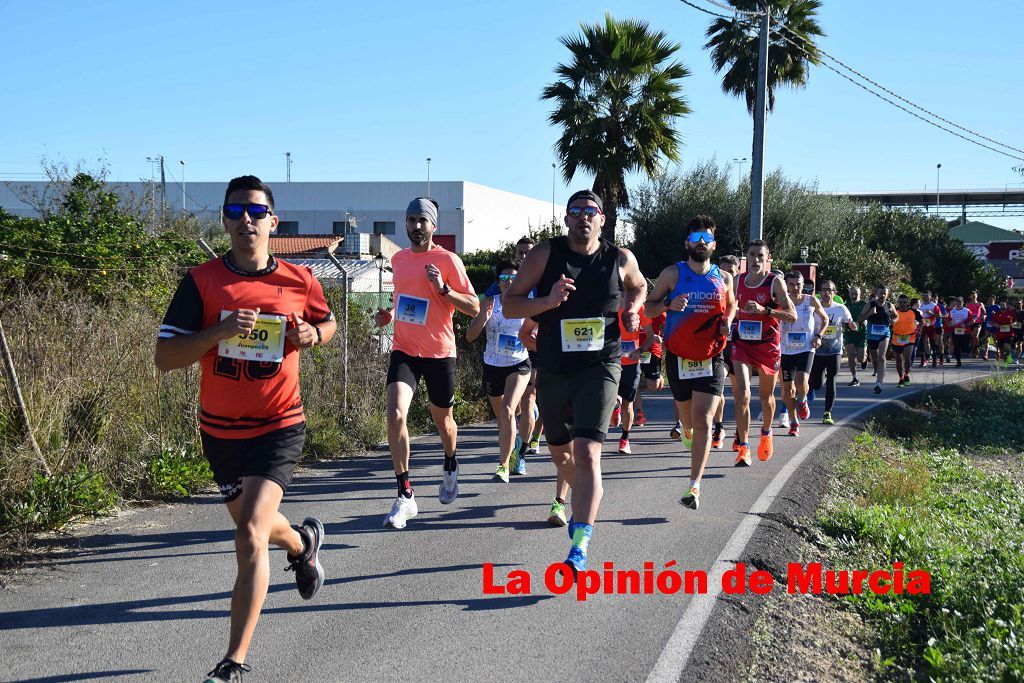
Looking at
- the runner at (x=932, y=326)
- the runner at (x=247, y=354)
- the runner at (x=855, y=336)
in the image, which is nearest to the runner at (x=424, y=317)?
the runner at (x=247, y=354)

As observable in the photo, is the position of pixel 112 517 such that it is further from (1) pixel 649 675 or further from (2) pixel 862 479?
(2) pixel 862 479

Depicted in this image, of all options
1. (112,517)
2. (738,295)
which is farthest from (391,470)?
(738,295)

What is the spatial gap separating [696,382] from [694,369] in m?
0.10

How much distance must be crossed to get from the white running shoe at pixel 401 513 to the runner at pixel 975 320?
25399 millimetres

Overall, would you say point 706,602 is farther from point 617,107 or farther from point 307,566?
point 617,107

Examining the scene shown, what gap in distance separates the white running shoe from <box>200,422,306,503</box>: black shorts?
2.60m

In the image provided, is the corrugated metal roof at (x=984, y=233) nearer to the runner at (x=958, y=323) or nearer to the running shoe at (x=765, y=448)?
the runner at (x=958, y=323)

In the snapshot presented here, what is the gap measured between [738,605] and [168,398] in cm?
539

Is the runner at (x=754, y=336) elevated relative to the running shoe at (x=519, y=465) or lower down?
elevated

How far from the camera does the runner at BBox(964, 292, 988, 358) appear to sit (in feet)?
93.9

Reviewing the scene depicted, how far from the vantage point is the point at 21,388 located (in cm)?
714

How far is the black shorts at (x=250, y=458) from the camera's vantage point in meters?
4.23

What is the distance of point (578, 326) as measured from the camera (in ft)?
18.5

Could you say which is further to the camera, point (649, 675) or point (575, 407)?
point (575, 407)
